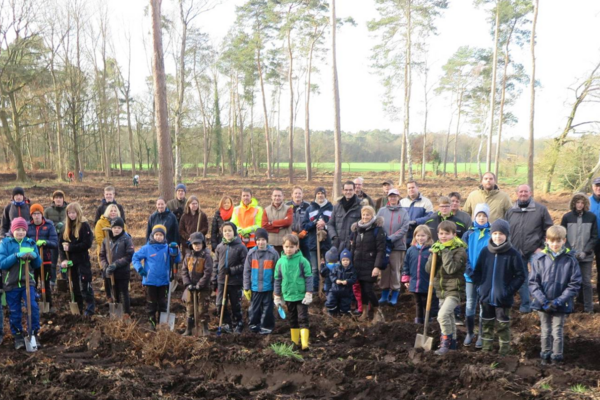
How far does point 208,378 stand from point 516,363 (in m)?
3.38

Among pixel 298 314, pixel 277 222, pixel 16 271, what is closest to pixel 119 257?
pixel 16 271

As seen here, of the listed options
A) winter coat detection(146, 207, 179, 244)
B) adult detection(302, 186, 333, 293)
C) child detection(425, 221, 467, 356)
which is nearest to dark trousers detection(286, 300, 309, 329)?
child detection(425, 221, 467, 356)

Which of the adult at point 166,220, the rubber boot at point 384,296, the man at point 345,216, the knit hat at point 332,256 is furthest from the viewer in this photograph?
the adult at point 166,220

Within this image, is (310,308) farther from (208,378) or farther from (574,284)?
(574,284)

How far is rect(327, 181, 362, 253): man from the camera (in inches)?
297

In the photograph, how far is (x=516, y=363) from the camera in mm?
5078

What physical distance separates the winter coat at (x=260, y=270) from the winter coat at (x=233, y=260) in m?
0.22

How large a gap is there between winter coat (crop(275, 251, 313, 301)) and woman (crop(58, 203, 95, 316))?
3.28m

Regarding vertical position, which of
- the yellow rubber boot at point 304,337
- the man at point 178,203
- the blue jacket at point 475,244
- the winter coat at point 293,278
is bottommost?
the yellow rubber boot at point 304,337

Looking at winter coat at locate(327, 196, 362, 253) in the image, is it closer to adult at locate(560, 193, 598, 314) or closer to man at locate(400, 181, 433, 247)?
man at locate(400, 181, 433, 247)

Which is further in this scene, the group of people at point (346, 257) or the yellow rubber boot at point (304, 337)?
the yellow rubber boot at point (304, 337)

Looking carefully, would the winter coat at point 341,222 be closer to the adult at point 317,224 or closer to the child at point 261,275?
the adult at point 317,224

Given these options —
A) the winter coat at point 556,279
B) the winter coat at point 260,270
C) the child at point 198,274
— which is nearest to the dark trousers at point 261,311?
the winter coat at point 260,270

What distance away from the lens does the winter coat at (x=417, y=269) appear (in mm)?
6477
